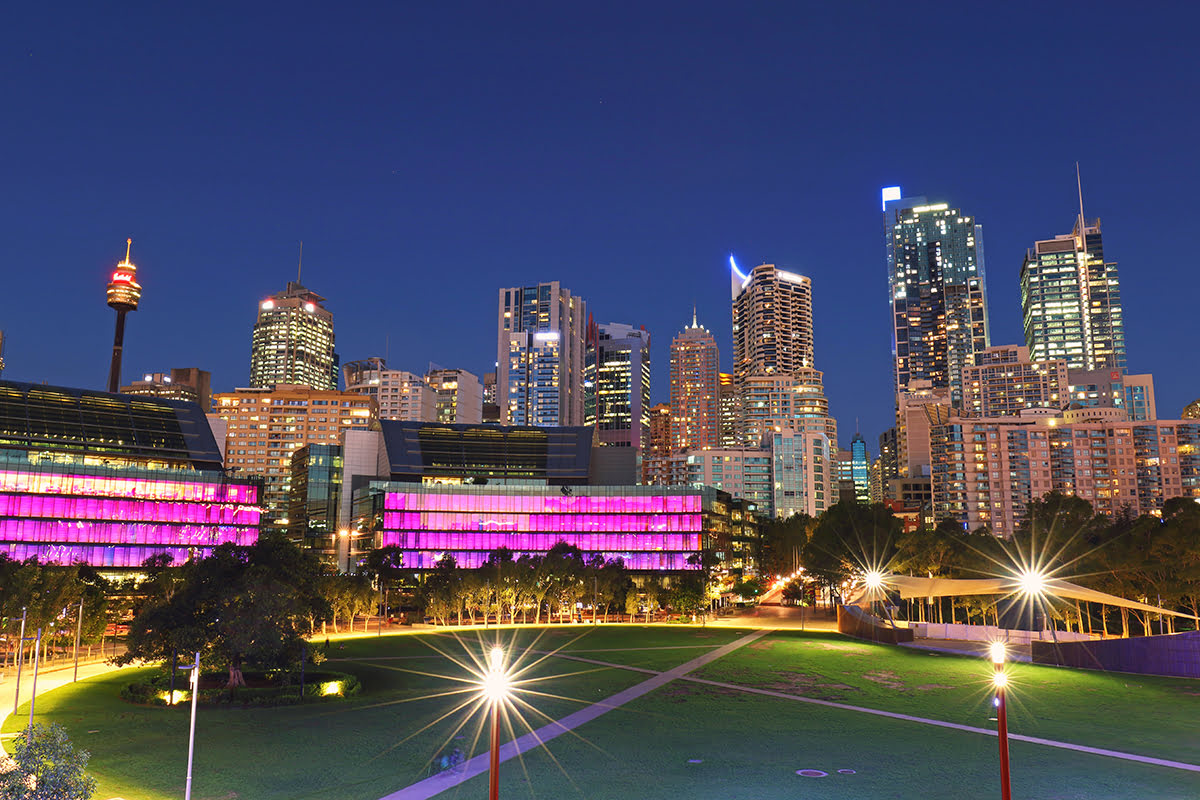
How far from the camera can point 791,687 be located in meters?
55.3

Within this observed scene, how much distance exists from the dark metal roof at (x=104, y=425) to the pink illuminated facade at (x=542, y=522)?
36.8 m

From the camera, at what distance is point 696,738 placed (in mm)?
40312

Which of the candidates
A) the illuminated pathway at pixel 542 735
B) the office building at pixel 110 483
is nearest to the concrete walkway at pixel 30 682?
the illuminated pathway at pixel 542 735

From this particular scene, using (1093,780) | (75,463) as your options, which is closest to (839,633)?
(1093,780)

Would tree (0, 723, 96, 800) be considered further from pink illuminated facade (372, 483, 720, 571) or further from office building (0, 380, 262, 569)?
pink illuminated facade (372, 483, 720, 571)

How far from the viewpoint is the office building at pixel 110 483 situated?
130 m

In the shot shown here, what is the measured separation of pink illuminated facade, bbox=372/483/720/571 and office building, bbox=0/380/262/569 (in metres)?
28.5

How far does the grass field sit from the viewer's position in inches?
1259

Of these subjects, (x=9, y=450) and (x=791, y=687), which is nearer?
(x=791, y=687)

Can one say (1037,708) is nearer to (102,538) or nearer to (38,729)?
(38,729)

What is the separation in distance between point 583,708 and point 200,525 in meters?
117

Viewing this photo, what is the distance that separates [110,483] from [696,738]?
12855cm

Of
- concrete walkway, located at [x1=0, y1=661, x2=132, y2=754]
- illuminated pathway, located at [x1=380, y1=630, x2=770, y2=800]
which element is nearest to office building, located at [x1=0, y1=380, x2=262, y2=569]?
concrete walkway, located at [x1=0, y1=661, x2=132, y2=754]

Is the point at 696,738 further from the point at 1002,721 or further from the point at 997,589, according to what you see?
the point at 997,589
